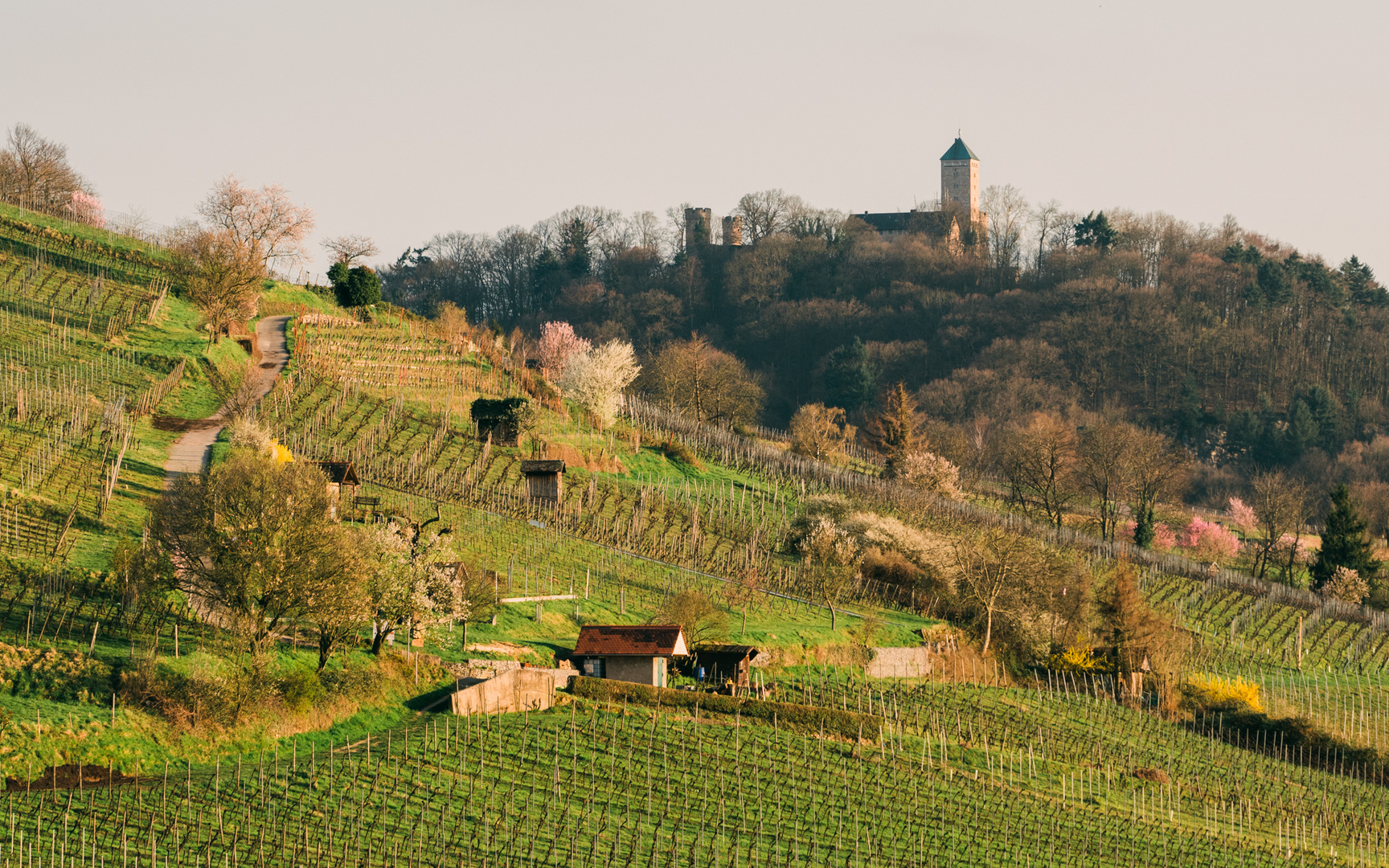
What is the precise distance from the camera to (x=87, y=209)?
103438mm

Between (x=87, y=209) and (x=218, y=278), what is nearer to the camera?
(x=218, y=278)

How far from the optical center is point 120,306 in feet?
246

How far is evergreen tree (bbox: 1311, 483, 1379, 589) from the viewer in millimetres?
81500

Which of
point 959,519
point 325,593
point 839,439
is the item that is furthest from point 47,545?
point 839,439


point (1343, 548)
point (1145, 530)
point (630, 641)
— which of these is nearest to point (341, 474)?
point (630, 641)

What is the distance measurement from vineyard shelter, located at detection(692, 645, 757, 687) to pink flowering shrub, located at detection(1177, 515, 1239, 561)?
1959 inches

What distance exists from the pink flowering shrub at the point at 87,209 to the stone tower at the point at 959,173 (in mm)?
110095

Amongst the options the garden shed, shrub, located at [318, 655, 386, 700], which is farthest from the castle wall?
shrub, located at [318, 655, 386, 700]

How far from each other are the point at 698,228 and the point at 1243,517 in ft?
271

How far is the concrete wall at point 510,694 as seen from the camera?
37125mm

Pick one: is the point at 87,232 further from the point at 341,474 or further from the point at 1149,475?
the point at 1149,475

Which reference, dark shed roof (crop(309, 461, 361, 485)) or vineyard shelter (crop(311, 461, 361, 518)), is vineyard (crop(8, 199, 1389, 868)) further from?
dark shed roof (crop(309, 461, 361, 485))

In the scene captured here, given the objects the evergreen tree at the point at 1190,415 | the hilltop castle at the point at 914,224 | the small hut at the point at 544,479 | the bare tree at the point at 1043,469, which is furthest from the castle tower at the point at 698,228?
the small hut at the point at 544,479

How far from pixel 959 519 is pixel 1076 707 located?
81.5 ft
